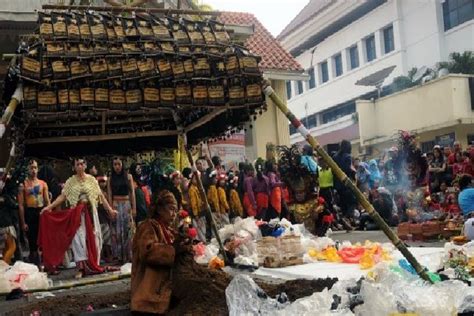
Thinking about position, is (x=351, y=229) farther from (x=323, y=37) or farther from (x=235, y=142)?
(x=323, y=37)

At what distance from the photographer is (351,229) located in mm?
14328

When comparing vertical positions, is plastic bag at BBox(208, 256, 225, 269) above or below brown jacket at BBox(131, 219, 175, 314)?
below

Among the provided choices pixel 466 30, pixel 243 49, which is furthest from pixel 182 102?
pixel 466 30

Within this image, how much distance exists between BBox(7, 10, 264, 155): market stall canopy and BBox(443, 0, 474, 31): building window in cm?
2424

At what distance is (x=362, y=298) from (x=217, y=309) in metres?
1.30

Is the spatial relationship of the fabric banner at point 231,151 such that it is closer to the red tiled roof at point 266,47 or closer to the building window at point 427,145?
the red tiled roof at point 266,47

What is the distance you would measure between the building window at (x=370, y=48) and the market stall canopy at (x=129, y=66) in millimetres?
29417

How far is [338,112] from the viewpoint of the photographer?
3762 centimetres

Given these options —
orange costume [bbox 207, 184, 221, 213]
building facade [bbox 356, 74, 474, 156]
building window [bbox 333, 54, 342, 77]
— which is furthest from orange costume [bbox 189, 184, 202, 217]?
building window [bbox 333, 54, 342, 77]

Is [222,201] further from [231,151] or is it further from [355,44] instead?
[355,44]

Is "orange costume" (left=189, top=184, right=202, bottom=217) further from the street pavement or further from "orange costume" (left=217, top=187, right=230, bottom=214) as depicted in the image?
the street pavement

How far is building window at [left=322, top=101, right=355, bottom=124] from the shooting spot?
3616 cm

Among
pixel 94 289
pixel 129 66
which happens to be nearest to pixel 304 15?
pixel 94 289

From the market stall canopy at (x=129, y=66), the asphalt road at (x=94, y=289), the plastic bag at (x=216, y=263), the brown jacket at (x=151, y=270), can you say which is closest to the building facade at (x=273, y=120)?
the asphalt road at (x=94, y=289)
